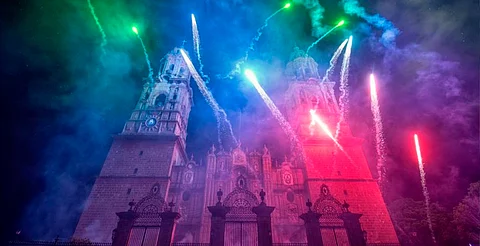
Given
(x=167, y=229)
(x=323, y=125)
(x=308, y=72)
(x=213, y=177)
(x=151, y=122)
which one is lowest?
(x=167, y=229)

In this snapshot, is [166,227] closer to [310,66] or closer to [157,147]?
[157,147]

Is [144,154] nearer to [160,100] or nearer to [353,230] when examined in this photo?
[160,100]

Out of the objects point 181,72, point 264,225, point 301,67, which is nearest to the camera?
point 264,225

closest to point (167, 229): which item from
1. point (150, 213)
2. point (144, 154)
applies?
point (150, 213)

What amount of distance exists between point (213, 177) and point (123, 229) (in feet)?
45.7

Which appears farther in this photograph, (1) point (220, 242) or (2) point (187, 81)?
(2) point (187, 81)

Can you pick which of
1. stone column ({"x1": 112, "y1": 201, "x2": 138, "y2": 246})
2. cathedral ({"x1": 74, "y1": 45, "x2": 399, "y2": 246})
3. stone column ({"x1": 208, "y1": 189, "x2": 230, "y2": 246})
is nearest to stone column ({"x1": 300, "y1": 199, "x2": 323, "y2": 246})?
stone column ({"x1": 208, "y1": 189, "x2": 230, "y2": 246})

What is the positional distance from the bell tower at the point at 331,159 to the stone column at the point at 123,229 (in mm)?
14018

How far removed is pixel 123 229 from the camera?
11930mm

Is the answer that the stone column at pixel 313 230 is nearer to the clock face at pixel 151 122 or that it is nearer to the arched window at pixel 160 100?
the clock face at pixel 151 122

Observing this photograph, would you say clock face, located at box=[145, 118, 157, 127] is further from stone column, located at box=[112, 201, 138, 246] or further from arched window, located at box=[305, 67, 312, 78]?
arched window, located at box=[305, 67, 312, 78]

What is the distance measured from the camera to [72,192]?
1054 inches

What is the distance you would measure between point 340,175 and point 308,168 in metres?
3.59

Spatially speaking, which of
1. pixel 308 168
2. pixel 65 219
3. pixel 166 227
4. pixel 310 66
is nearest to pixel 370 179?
pixel 308 168
